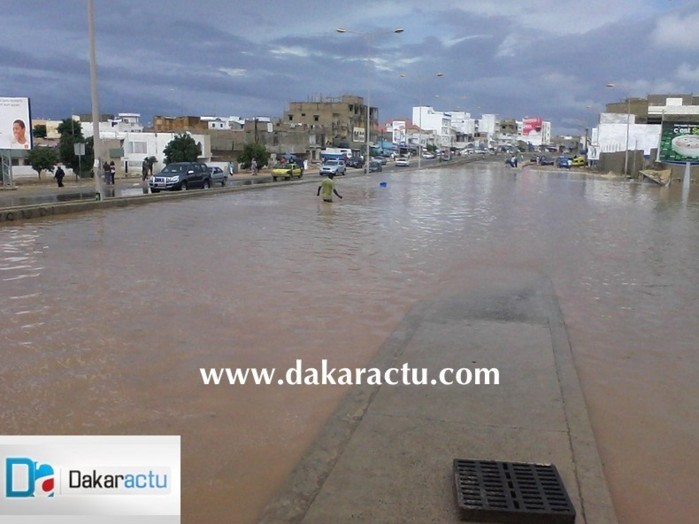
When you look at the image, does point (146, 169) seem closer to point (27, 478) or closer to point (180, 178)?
point (180, 178)

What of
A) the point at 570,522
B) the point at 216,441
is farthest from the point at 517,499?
the point at 216,441

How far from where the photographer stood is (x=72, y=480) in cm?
363

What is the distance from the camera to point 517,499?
378cm

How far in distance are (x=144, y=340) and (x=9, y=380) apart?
5.04ft

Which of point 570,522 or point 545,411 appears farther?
Answer: point 545,411

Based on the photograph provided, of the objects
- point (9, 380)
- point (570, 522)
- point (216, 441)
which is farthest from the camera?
point (9, 380)

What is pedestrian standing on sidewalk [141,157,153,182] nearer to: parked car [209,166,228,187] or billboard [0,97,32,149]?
parked car [209,166,228,187]

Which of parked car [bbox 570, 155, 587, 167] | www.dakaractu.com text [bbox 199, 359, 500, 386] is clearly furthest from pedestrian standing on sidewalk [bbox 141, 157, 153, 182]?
parked car [bbox 570, 155, 587, 167]

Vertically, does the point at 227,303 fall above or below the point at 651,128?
below

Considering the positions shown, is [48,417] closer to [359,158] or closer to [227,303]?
[227,303]

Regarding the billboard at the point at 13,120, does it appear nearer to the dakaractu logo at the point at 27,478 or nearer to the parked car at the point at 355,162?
the dakaractu logo at the point at 27,478

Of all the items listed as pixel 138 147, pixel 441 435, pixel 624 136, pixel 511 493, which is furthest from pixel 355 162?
pixel 511 493

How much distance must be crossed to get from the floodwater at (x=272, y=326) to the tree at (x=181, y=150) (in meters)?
40.1

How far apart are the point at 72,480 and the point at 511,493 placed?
251cm
